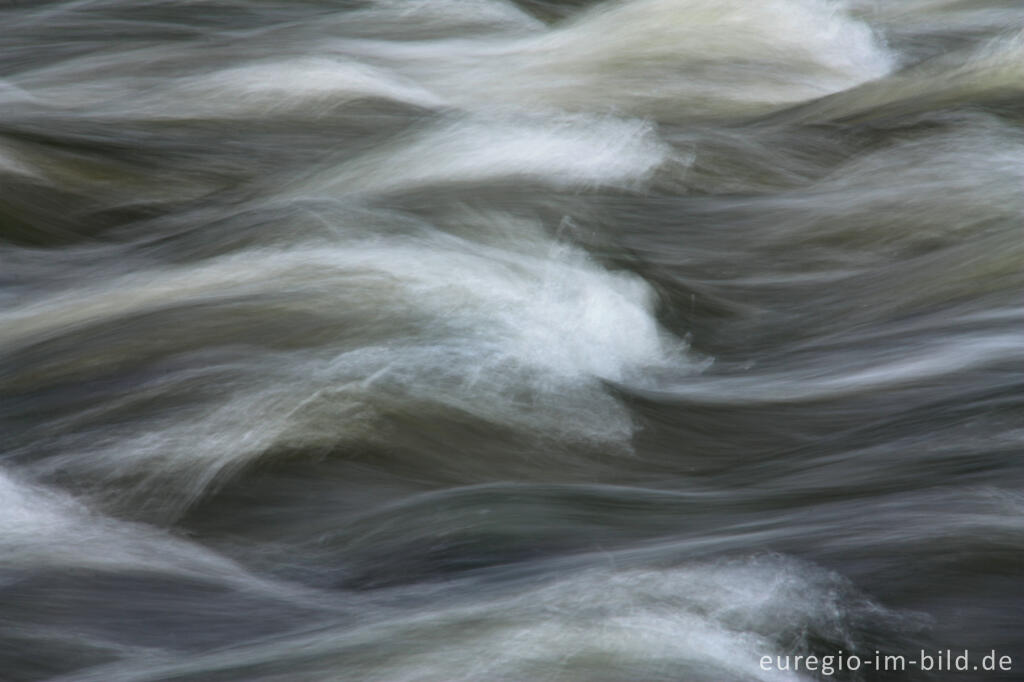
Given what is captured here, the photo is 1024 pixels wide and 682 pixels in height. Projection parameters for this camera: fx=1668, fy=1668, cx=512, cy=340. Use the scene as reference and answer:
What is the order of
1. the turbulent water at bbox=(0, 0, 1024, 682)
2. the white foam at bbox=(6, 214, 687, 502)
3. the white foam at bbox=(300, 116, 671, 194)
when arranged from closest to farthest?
the turbulent water at bbox=(0, 0, 1024, 682), the white foam at bbox=(6, 214, 687, 502), the white foam at bbox=(300, 116, 671, 194)

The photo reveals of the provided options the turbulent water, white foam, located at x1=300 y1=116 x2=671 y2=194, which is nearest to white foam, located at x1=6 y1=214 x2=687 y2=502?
the turbulent water

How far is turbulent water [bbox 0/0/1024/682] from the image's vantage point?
80.0 inches

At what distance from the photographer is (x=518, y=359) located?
291cm

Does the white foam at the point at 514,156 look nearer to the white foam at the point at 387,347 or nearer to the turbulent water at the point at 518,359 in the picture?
the turbulent water at the point at 518,359

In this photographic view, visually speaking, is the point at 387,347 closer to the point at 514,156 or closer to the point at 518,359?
the point at 518,359

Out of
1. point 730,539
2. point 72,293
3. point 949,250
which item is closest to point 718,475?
point 730,539

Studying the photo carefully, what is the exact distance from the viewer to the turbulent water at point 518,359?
2031 mm

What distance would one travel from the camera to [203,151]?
14.9 feet

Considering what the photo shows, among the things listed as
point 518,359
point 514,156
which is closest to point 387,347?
point 518,359

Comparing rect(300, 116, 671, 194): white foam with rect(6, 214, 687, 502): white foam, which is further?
rect(300, 116, 671, 194): white foam

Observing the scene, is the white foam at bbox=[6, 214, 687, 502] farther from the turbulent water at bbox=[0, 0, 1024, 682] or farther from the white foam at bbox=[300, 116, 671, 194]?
the white foam at bbox=[300, 116, 671, 194]

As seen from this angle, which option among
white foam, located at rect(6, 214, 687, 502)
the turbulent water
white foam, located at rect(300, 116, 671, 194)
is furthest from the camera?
white foam, located at rect(300, 116, 671, 194)

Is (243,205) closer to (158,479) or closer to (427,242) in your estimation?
(427,242)

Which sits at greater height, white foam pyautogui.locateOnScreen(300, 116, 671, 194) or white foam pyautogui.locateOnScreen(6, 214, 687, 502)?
white foam pyautogui.locateOnScreen(300, 116, 671, 194)
